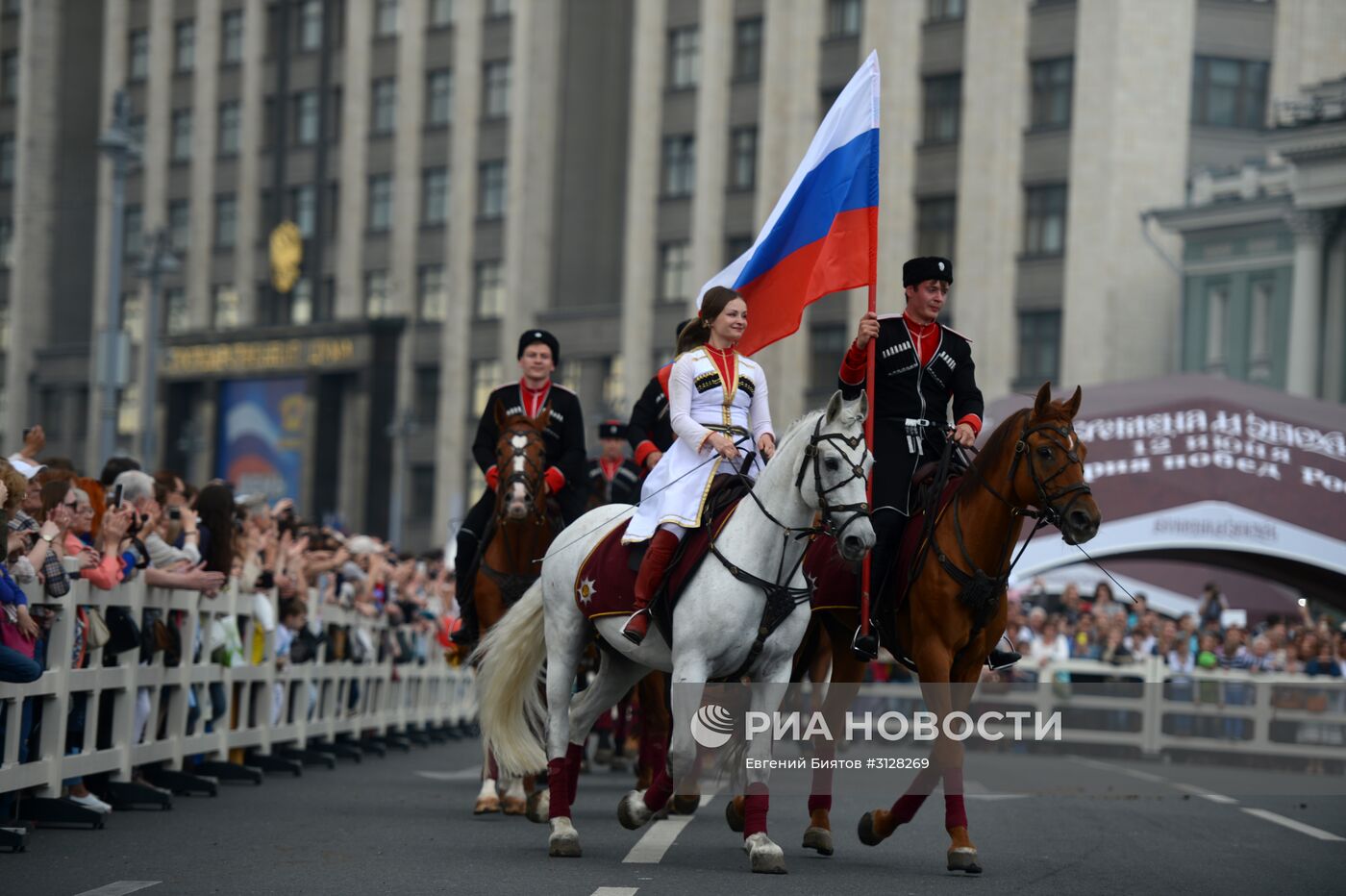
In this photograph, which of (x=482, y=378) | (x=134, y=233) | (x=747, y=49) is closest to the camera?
(x=747, y=49)

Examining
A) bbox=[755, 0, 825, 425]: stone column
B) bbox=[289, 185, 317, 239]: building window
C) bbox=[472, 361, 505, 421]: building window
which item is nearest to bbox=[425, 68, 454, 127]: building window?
bbox=[289, 185, 317, 239]: building window

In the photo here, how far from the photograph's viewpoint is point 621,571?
38.2 ft

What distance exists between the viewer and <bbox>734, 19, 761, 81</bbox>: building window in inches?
2727

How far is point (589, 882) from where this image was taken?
10.1 meters

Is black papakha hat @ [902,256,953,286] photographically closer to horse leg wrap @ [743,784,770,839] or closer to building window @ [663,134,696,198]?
horse leg wrap @ [743,784,770,839]

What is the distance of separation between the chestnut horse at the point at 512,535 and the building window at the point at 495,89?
63.7 meters

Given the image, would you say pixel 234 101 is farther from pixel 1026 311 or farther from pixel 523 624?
pixel 523 624

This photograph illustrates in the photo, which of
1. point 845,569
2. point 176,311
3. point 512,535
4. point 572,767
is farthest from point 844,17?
point 572,767

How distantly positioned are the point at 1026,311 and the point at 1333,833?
4626cm

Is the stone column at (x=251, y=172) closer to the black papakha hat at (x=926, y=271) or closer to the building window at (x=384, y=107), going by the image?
the building window at (x=384, y=107)

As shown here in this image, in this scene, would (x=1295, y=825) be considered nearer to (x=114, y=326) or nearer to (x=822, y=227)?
(x=822, y=227)

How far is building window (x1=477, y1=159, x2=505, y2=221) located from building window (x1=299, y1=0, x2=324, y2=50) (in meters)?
9.92

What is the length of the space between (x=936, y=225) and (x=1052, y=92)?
16.8 ft

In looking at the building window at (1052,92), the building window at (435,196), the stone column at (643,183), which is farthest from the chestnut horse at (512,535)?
the building window at (435,196)
